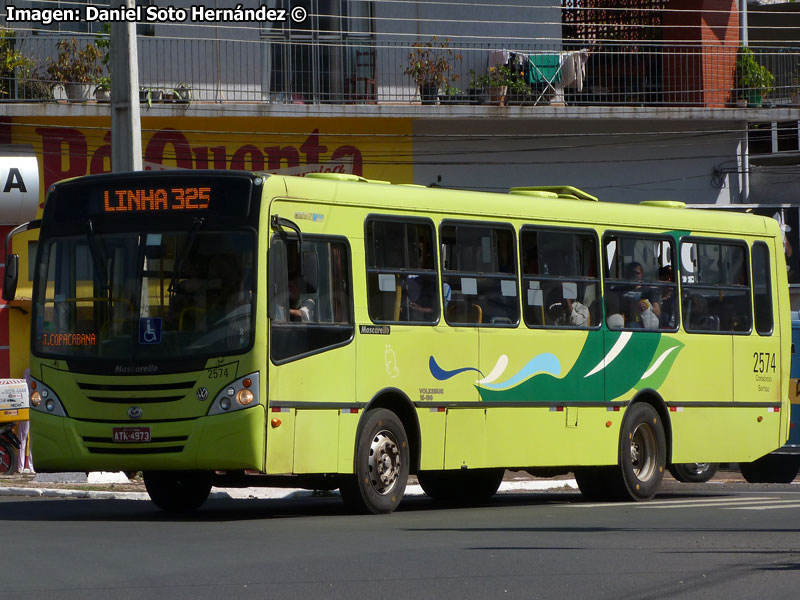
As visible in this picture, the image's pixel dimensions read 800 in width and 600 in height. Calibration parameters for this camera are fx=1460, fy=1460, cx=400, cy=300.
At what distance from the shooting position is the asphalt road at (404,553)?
809cm

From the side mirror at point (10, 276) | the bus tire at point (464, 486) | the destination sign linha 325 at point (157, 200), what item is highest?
the destination sign linha 325 at point (157, 200)

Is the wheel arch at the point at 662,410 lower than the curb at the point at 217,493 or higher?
higher

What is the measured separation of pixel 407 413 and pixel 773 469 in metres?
9.41

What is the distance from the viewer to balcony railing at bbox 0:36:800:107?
28.6m

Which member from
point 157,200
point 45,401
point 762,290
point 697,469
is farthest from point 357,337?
point 697,469

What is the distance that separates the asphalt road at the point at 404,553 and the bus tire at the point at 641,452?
1101 millimetres

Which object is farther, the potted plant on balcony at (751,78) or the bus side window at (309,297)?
the potted plant on balcony at (751,78)

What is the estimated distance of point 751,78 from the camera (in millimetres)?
33000

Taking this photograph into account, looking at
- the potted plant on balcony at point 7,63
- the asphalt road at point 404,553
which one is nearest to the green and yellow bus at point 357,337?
the asphalt road at point 404,553

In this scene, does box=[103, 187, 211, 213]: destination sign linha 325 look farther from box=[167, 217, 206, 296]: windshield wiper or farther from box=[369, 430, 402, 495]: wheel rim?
box=[369, 430, 402, 495]: wheel rim

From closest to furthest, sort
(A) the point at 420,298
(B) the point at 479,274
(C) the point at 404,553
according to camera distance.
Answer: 1. (C) the point at 404,553
2. (A) the point at 420,298
3. (B) the point at 479,274

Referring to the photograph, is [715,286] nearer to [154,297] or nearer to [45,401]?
[154,297]

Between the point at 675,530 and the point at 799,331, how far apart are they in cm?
969

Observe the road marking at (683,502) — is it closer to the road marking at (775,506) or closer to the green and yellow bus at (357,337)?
the green and yellow bus at (357,337)
